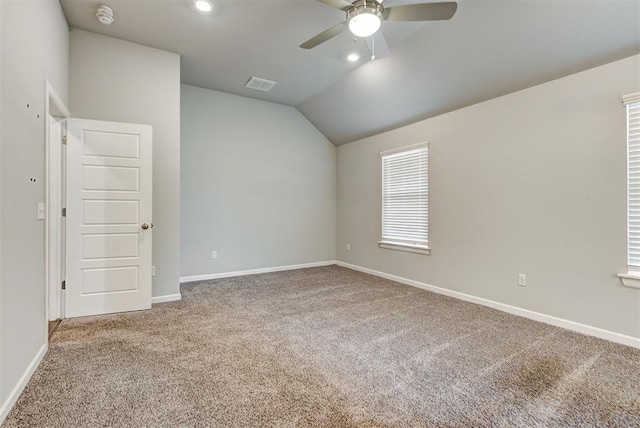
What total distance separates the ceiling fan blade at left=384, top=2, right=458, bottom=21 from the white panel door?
2.76 m

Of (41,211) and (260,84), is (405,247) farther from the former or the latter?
(41,211)

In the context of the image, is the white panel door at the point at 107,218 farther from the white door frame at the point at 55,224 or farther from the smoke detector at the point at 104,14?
the smoke detector at the point at 104,14

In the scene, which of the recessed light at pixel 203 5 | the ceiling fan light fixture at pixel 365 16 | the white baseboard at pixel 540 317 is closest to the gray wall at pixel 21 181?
the recessed light at pixel 203 5

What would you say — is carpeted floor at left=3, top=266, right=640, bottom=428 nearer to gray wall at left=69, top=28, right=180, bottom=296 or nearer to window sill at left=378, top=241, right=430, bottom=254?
gray wall at left=69, top=28, right=180, bottom=296

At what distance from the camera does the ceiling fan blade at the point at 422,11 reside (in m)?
1.95

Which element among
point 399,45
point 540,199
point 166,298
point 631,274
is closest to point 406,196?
point 540,199

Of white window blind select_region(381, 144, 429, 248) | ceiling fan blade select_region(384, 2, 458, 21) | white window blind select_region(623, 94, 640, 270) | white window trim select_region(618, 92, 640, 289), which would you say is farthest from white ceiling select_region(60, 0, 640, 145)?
ceiling fan blade select_region(384, 2, 458, 21)

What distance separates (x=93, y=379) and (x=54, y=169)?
2164 millimetres

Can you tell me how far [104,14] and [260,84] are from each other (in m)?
2.04

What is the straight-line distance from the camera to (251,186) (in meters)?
5.13

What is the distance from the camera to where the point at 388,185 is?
16.1 feet

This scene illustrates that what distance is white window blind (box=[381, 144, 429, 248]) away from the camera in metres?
4.33

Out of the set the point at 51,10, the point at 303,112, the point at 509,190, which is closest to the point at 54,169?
the point at 51,10

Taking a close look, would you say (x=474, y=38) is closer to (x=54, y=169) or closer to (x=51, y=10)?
(x=51, y=10)
